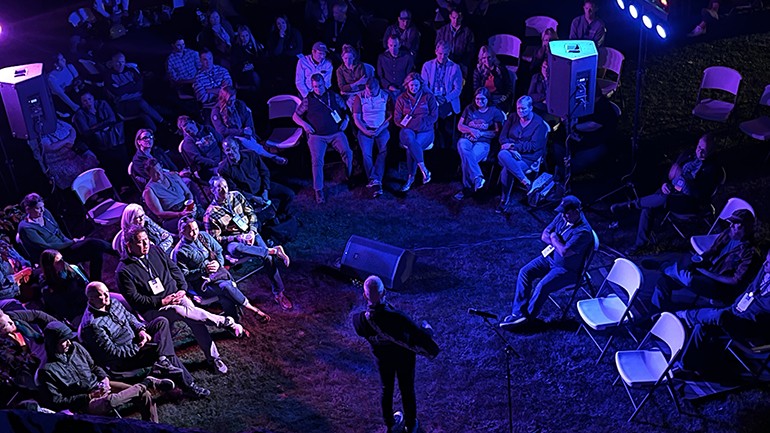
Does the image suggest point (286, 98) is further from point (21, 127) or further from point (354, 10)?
point (21, 127)

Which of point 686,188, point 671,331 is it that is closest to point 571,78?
point 686,188

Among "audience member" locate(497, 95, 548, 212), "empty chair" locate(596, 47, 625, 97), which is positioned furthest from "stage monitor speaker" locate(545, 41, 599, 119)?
"empty chair" locate(596, 47, 625, 97)

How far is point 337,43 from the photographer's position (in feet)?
34.1

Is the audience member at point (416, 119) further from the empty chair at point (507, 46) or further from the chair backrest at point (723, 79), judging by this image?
the chair backrest at point (723, 79)

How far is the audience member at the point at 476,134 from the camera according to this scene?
844cm

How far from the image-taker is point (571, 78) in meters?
7.79

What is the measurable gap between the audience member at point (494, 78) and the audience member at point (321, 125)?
70.3 inches

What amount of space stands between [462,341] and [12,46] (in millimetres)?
9394

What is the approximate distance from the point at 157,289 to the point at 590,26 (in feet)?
21.3

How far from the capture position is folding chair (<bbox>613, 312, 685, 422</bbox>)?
556 centimetres

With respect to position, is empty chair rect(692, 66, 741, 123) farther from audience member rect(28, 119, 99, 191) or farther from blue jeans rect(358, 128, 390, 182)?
audience member rect(28, 119, 99, 191)

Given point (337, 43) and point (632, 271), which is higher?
point (337, 43)

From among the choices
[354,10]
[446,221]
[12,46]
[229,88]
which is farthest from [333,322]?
[12,46]

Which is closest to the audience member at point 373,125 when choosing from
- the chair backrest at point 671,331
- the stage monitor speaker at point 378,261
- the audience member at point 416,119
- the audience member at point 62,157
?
the audience member at point 416,119
